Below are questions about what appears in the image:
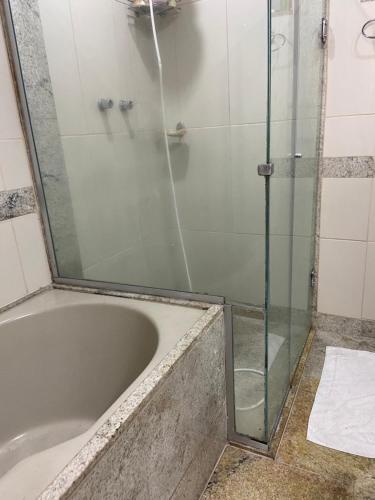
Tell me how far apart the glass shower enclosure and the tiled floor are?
0.07 m

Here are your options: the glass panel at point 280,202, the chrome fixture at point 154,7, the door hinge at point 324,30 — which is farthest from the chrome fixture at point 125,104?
the door hinge at point 324,30

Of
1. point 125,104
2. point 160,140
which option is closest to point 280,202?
point 160,140

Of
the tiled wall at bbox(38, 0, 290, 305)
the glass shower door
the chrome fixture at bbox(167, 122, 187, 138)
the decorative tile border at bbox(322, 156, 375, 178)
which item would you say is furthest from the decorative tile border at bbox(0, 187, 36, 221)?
the decorative tile border at bbox(322, 156, 375, 178)

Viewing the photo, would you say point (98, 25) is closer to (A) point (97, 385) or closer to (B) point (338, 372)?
(A) point (97, 385)

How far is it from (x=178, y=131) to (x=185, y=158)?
12 cm

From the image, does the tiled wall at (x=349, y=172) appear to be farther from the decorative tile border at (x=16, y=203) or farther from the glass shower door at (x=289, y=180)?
the decorative tile border at (x=16, y=203)

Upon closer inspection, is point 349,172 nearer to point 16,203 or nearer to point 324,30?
point 324,30

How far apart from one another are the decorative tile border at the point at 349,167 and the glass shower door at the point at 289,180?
0.22ft

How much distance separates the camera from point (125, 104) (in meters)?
1.42

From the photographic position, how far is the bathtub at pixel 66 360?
113cm

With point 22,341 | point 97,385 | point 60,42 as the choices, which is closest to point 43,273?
point 22,341

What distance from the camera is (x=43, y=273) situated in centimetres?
138

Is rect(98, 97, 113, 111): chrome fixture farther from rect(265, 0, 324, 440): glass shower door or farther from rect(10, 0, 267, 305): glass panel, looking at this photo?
rect(265, 0, 324, 440): glass shower door

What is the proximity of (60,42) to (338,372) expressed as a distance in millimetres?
1647
